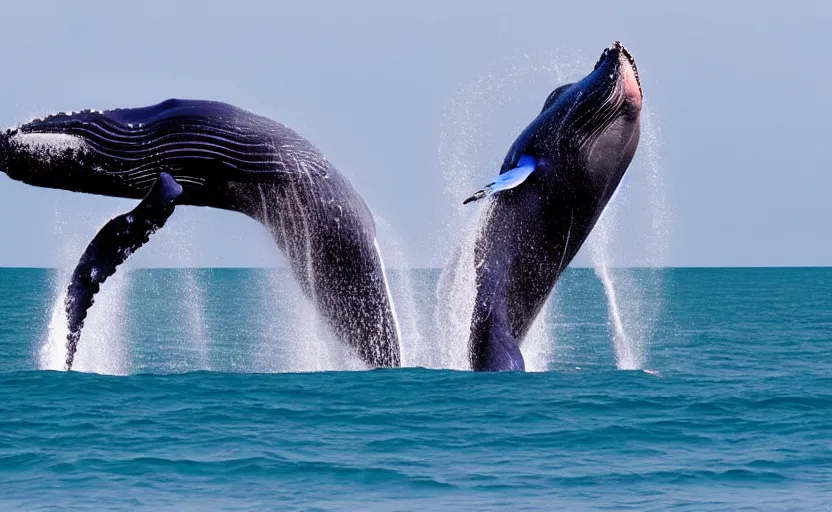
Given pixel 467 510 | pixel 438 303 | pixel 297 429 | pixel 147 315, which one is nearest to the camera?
pixel 467 510

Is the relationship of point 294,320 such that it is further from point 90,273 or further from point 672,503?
point 672,503

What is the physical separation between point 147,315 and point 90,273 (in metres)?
45.8

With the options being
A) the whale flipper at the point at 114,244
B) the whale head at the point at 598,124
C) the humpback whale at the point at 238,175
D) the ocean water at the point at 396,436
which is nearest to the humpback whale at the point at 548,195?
the whale head at the point at 598,124

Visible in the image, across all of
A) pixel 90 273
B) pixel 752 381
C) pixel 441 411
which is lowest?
pixel 441 411

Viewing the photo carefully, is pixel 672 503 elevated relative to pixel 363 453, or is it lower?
lower

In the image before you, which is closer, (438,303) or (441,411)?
(441,411)

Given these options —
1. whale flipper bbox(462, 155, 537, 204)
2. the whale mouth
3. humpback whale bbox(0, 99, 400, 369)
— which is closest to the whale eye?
the whale mouth

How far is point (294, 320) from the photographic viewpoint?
68.6 ft

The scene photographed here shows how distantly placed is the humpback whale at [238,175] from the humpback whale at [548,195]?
67.3 inches

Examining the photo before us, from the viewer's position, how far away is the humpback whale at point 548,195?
19188 mm

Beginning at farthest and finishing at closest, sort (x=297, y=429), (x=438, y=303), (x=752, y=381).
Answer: (x=752, y=381)
(x=438, y=303)
(x=297, y=429)

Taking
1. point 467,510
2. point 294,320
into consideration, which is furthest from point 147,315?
point 467,510

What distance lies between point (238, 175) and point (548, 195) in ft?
15.9

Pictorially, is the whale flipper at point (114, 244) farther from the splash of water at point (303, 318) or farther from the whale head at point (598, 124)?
the whale head at point (598, 124)
